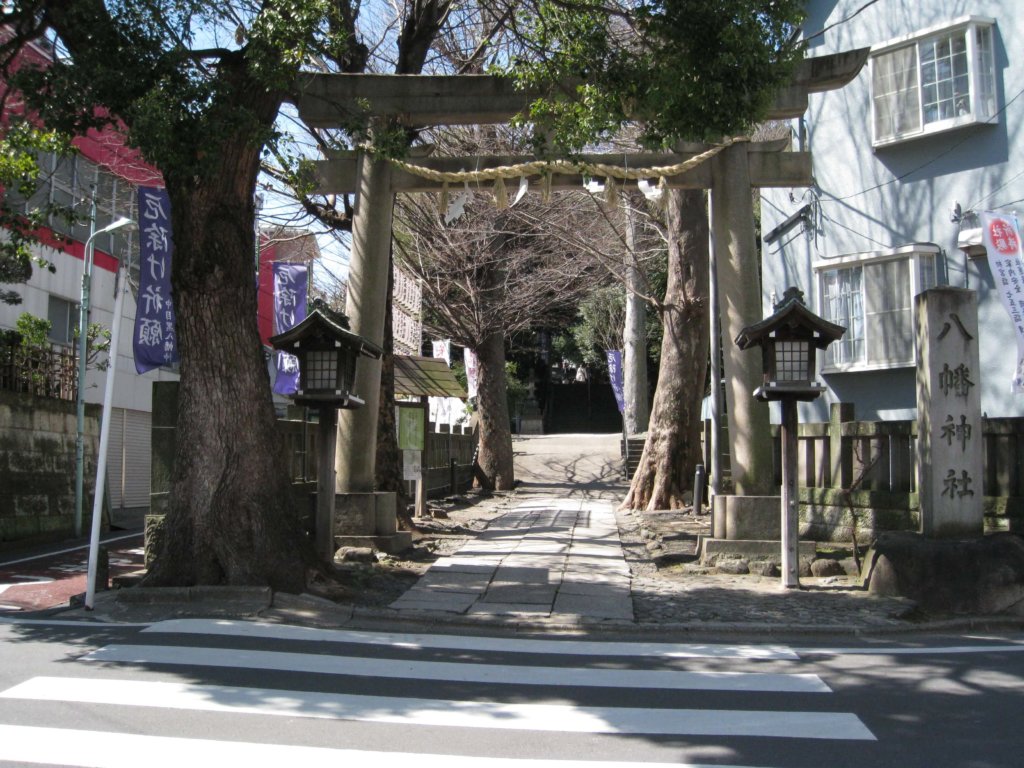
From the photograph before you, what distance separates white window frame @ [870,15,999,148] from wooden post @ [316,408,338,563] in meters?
10.9

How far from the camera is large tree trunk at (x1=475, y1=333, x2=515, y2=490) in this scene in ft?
85.1

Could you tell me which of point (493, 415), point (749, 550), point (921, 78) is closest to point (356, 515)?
point (749, 550)

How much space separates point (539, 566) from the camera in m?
11.9

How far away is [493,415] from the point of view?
26.2m

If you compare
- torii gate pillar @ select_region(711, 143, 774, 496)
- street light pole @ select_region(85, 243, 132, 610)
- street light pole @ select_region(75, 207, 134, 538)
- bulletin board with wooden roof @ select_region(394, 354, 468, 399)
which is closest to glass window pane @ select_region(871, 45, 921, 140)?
torii gate pillar @ select_region(711, 143, 774, 496)

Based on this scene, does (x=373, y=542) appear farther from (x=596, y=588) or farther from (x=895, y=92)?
(x=895, y=92)

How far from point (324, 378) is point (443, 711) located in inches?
223

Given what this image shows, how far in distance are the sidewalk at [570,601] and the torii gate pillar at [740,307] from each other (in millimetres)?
1626

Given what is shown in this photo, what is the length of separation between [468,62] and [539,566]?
9.48 m

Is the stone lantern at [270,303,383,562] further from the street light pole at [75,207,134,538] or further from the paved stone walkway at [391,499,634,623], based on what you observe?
the street light pole at [75,207,134,538]

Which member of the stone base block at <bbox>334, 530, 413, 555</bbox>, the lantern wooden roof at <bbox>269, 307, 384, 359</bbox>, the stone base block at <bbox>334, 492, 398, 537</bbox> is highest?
the lantern wooden roof at <bbox>269, 307, 384, 359</bbox>

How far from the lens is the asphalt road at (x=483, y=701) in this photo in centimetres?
489

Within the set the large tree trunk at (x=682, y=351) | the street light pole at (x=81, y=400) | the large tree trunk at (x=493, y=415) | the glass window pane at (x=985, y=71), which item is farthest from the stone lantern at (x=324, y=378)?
the large tree trunk at (x=493, y=415)

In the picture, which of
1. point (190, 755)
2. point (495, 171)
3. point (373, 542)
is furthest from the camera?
point (495, 171)
